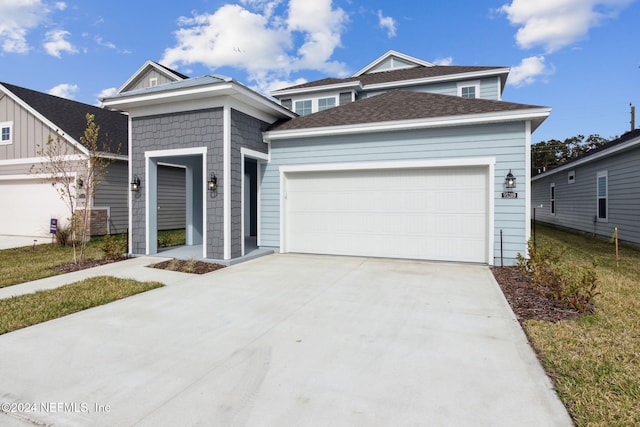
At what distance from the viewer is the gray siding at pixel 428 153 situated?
7.04 metres

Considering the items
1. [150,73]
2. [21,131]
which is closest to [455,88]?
[150,73]

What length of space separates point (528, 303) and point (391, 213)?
379 centimetres

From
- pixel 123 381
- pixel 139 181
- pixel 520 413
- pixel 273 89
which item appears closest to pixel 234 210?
pixel 139 181

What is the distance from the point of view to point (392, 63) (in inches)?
665

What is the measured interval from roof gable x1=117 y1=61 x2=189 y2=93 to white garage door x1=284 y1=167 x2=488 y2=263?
44.5ft

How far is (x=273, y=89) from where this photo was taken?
15.4 metres

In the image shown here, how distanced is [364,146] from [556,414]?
6.62 meters

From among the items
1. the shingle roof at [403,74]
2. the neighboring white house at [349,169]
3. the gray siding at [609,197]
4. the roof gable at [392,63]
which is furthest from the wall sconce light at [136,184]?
the gray siding at [609,197]

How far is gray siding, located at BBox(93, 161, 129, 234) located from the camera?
11938 mm

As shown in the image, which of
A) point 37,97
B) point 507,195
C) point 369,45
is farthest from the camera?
point 369,45

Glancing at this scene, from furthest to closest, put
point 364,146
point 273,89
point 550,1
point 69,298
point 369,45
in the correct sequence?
1. point 369,45
2. point 273,89
3. point 550,1
4. point 364,146
5. point 69,298

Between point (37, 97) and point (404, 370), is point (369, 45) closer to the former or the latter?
point (37, 97)

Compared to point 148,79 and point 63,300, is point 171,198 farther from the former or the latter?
point 63,300

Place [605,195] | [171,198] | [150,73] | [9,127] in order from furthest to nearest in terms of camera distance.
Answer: [150,73], [171,198], [9,127], [605,195]
